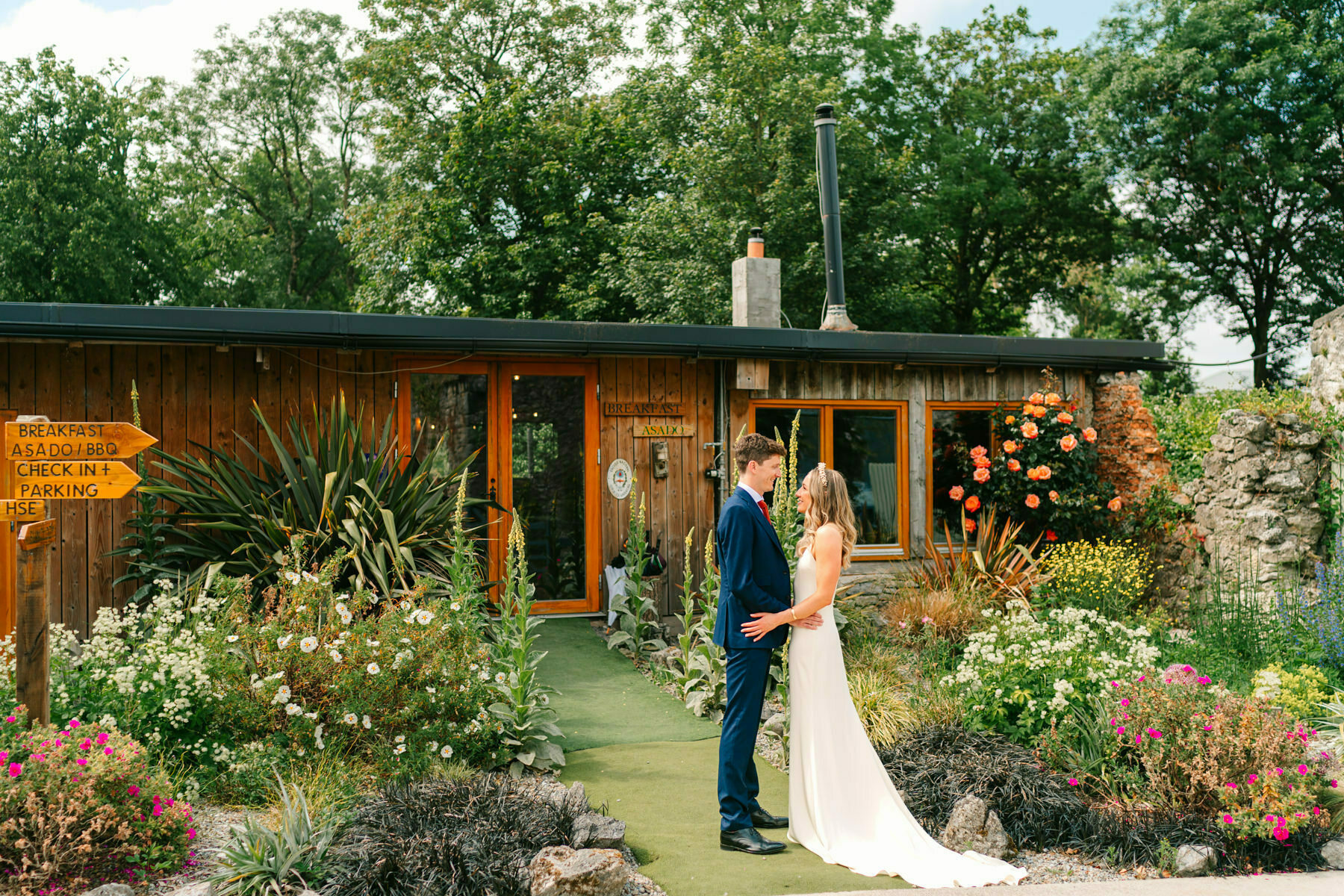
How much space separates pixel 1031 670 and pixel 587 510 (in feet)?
14.1

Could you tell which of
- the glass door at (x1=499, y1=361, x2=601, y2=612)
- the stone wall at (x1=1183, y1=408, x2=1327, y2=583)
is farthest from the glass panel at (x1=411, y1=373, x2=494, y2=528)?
the stone wall at (x1=1183, y1=408, x2=1327, y2=583)

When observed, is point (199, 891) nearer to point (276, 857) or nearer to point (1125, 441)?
point (276, 857)

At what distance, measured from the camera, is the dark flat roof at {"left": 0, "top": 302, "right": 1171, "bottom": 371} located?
6.55 m

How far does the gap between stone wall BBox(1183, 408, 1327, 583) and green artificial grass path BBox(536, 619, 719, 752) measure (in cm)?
573

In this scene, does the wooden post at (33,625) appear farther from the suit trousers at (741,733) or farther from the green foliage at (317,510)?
the suit trousers at (741,733)

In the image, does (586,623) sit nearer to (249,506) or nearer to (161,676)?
(249,506)

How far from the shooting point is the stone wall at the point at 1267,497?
350 inches

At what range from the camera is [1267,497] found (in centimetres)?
902

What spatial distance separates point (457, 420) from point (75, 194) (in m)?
19.7

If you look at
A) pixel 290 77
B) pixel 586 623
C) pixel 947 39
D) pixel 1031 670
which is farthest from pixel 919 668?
pixel 290 77

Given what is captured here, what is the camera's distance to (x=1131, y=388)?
31.8 feet

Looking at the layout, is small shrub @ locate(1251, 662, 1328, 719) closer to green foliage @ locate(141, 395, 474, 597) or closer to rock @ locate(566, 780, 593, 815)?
rock @ locate(566, 780, 593, 815)

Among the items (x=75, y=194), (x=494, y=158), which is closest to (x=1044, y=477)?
(x=494, y=158)

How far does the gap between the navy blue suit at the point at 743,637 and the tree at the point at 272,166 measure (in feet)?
77.0
